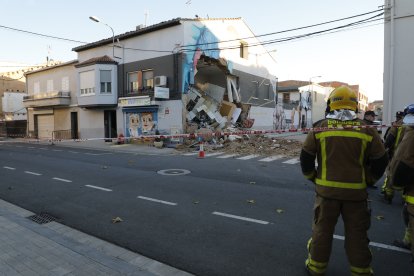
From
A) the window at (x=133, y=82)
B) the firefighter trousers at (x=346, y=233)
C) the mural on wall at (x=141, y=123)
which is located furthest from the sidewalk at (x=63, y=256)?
the window at (x=133, y=82)

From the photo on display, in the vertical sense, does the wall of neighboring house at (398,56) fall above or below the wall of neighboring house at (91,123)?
above

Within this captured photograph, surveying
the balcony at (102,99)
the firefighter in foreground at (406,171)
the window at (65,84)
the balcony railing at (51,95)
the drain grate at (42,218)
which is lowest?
the drain grate at (42,218)

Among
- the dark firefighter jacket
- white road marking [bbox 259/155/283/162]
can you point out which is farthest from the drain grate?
white road marking [bbox 259/155/283/162]

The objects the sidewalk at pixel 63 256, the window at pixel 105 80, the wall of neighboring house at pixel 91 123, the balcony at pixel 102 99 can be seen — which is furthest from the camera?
the wall of neighboring house at pixel 91 123

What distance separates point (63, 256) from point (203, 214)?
2642 millimetres

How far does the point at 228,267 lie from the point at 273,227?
5.17 feet

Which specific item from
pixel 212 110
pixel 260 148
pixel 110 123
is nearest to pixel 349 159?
pixel 260 148

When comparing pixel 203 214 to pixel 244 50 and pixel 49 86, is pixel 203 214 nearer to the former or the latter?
pixel 244 50

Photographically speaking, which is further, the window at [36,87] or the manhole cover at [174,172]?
the window at [36,87]

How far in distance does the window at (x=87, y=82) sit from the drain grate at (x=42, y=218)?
2017 centimetres

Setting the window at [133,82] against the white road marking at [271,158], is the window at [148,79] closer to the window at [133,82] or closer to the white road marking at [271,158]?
the window at [133,82]

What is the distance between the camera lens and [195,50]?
21656mm

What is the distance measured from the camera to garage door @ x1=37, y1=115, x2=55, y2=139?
30625 mm

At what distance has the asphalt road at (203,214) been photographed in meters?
4.01
